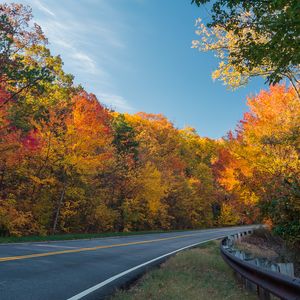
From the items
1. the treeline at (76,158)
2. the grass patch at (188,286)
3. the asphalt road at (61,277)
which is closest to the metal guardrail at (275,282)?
the grass patch at (188,286)

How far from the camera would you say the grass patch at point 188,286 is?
6.05 metres

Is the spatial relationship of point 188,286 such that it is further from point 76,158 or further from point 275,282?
point 76,158

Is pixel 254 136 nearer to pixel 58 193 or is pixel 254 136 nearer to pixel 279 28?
pixel 58 193

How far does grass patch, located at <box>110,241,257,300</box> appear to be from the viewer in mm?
6050

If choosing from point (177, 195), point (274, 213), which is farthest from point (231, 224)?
point (274, 213)

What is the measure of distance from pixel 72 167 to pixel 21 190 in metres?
3.71

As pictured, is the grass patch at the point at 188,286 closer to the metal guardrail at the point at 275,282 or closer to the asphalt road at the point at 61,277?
the asphalt road at the point at 61,277

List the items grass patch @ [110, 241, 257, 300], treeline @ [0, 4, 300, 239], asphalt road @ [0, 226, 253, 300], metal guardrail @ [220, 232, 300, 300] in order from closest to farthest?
metal guardrail @ [220, 232, 300, 300] < asphalt road @ [0, 226, 253, 300] < grass patch @ [110, 241, 257, 300] < treeline @ [0, 4, 300, 239]

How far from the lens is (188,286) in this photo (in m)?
6.98

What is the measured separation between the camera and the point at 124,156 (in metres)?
35.1

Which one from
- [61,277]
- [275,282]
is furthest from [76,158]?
[275,282]

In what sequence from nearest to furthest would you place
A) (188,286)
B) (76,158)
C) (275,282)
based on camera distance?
(275,282) < (188,286) < (76,158)

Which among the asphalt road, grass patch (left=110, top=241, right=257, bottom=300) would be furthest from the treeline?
the asphalt road

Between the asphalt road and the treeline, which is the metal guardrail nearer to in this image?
the asphalt road
